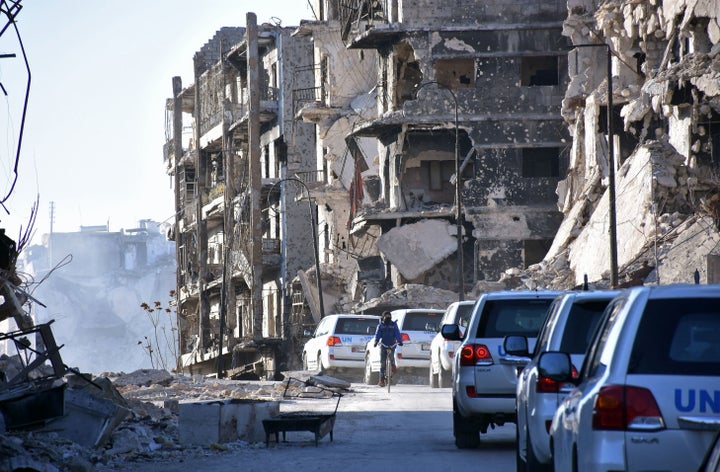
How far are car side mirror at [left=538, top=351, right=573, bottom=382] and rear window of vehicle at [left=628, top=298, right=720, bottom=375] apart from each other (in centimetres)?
114

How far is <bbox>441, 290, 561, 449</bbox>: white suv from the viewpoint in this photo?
16250 millimetres

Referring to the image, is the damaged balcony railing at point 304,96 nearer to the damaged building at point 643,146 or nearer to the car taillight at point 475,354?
the damaged building at point 643,146

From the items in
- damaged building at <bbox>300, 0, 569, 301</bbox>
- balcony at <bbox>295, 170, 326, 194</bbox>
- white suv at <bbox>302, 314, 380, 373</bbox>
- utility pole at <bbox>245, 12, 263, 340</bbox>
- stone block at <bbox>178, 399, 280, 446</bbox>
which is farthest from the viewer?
balcony at <bbox>295, 170, 326, 194</bbox>

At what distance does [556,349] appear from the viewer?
11.8 m

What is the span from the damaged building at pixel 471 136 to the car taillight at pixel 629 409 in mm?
52792

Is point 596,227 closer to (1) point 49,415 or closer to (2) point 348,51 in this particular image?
(2) point 348,51

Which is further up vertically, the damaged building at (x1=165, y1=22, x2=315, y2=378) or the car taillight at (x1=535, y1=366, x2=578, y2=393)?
the damaged building at (x1=165, y1=22, x2=315, y2=378)

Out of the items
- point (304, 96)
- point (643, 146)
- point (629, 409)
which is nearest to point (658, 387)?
point (629, 409)

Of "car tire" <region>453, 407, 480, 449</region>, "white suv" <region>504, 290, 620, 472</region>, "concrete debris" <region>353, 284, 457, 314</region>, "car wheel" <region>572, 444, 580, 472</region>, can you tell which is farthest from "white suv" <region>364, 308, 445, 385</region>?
"car wheel" <region>572, 444, 580, 472</region>

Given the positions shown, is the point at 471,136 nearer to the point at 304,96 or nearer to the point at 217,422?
the point at 304,96

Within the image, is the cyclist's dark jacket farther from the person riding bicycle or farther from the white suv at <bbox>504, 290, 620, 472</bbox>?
the white suv at <bbox>504, 290, 620, 472</bbox>

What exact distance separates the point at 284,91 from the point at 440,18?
18202mm

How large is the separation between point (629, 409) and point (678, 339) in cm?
47

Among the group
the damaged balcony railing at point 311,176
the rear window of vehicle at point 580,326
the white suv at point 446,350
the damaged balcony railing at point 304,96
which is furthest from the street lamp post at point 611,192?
the damaged balcony railing at point 304,96
